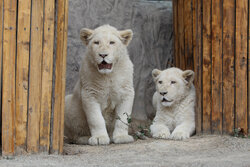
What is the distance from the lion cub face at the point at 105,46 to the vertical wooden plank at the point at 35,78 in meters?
1.40

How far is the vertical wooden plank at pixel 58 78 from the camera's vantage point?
17.9 feet

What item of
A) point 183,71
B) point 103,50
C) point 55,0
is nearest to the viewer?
point 55,0

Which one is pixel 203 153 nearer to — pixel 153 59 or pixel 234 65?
pixel 234 65

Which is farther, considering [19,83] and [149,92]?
[149,92]

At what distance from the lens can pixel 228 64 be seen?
6.81m

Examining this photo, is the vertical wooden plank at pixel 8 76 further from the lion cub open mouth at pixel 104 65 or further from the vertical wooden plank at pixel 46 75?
the lion cub open mouth at pixel 104 65

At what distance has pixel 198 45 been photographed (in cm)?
701

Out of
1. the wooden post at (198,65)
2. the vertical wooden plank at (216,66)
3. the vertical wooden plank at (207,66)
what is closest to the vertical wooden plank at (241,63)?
the vertical wooden plank at (216,66)

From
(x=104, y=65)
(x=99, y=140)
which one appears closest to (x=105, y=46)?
(x=104, y=65)

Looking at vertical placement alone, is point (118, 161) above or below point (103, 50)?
below

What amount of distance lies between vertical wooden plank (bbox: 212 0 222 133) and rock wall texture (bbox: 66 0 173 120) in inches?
89.5

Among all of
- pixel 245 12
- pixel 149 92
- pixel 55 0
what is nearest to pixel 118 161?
pixel 55 0

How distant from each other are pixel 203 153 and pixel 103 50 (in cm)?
199

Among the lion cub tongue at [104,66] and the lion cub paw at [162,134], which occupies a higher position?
the lion cub tongue at [104,66]
